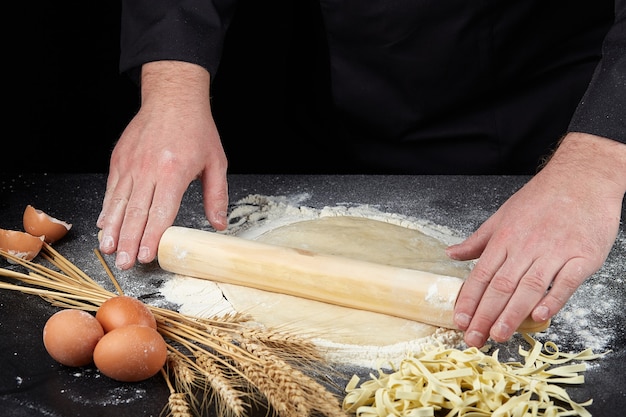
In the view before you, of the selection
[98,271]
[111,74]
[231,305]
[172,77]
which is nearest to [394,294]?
[231,305]

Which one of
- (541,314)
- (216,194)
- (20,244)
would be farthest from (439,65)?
(20,244)

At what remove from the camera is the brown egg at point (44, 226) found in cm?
182

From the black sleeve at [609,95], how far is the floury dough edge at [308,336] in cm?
40

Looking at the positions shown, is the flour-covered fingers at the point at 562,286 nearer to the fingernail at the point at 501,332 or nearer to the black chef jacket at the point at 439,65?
the fingernail at the point at 501,332

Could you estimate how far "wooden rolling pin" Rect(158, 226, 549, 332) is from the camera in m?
1.50

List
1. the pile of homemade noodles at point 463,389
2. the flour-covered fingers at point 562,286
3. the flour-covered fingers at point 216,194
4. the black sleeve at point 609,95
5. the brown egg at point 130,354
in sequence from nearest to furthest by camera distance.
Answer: the pile of homemade noodles at point 463,389, the brown egg at point 130,354, the flour-covered fingers at point 562,286, the black sleeve at point 609,95, the flour-covered fingers at point 216,194

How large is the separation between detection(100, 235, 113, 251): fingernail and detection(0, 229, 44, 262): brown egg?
0.15 meters

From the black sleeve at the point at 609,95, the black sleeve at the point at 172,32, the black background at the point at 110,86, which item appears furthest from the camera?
the black background at the point at 110,86

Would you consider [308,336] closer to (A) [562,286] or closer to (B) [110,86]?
(A) [562,286]

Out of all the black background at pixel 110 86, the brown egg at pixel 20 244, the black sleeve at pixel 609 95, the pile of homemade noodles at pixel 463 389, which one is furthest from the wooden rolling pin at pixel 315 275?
the black background at pixel 110 86

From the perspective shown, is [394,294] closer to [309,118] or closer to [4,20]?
[309,118]

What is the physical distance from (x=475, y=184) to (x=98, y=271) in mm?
997

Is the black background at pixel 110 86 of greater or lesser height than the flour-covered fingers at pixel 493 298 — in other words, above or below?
below

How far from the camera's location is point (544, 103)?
7.75 ft
